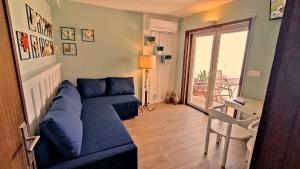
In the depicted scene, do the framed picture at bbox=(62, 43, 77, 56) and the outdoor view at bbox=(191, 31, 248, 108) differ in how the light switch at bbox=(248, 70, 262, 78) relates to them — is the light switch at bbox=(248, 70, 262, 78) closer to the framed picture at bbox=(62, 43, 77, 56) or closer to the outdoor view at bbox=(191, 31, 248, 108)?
the outdoor view at bbox=(191, 31, 248, 108)

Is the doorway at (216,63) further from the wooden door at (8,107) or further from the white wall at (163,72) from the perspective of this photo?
the wooden door at (8,107)

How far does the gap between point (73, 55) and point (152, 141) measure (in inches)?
98.6

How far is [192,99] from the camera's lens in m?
4.22

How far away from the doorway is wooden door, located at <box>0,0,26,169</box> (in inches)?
121

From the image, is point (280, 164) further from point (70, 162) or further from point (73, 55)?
point (73, 55)

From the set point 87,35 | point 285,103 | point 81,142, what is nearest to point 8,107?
point 81,142

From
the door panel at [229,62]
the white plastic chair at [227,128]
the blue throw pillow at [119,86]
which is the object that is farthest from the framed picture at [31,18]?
the door panel at [229,62]

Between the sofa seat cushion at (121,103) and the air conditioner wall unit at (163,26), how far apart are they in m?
1.92

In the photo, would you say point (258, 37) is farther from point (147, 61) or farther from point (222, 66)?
point (147, 61)

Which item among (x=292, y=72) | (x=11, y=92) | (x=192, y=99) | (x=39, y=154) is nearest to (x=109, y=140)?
(x=39, y=154)

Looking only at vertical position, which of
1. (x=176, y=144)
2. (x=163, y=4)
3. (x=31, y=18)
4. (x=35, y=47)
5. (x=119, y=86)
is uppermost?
(x=163, y=4)

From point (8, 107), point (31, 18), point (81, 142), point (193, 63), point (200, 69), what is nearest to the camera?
point (8, 107)

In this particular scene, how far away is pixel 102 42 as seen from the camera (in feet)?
11.4

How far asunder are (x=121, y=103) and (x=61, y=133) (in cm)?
179
